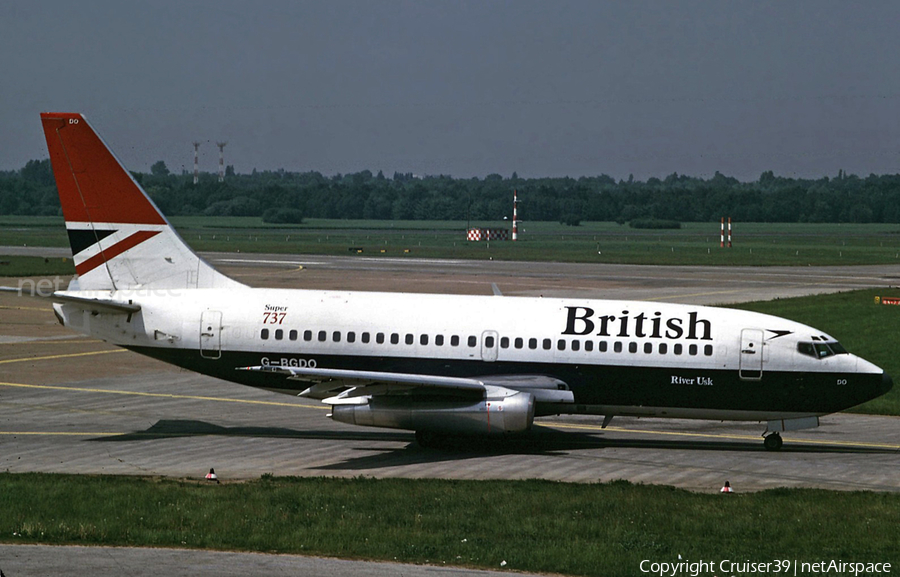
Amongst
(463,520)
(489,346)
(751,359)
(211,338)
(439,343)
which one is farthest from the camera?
(211,338)

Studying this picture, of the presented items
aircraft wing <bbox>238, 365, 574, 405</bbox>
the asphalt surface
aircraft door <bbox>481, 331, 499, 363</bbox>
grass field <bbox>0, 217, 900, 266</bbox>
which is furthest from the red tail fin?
grass field <bbox>0, 217, 900, 266</bbox>

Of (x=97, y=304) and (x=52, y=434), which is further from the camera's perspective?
(x=52, y=434)

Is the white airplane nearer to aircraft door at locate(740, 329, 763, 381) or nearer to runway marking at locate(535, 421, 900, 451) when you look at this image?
aircraft door at locate(740, 329, 763, 381)

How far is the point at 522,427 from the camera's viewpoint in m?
29.1

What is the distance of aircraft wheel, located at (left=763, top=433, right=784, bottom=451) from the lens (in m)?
31.0

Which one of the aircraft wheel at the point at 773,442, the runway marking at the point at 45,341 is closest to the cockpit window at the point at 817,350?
the aircraft wheel at the point at 773,442

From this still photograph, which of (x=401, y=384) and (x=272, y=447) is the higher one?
(x=401, y=384)

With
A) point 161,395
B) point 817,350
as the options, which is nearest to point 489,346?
point 817,350

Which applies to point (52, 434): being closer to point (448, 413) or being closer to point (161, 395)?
point (161, 395)

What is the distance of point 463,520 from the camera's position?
21.5 metres

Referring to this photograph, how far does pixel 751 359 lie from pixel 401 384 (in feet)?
32.3

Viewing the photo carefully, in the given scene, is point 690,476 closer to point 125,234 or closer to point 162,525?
point 162,525

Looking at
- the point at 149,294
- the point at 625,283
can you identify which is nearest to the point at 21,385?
the point at 149,294

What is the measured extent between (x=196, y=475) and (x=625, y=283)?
63519 millimetres
